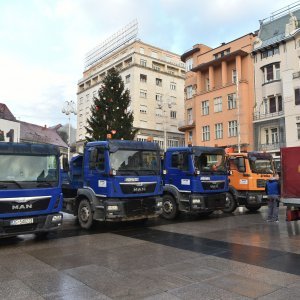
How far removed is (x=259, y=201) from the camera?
53.3 ft

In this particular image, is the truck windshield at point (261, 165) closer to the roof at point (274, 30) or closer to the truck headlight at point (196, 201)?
the truck headlight at point (196, 201)

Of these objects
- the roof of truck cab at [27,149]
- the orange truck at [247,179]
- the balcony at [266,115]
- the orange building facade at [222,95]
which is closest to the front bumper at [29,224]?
the roof of truck cab at [27,149]

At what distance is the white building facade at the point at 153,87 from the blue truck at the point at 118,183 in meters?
50.7

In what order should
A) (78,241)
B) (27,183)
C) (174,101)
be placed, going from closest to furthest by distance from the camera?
(27,183) → (78,241) → (174,101)

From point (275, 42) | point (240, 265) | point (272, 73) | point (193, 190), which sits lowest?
point (240, 265)

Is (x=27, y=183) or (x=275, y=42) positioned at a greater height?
(x=275, y=42)

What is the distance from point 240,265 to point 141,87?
61.4 m

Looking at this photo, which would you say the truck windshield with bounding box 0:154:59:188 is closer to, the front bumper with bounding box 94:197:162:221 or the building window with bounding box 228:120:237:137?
the front bumper with bounding box 94:197:162:221

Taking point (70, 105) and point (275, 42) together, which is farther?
point (275, 42)

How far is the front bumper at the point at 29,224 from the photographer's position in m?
8.67

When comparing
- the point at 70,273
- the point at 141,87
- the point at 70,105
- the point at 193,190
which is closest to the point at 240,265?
the point at 70,273

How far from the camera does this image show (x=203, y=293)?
18.1 feet

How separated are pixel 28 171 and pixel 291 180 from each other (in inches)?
284

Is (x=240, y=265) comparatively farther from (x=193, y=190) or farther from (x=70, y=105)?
(x=70, y=105)
